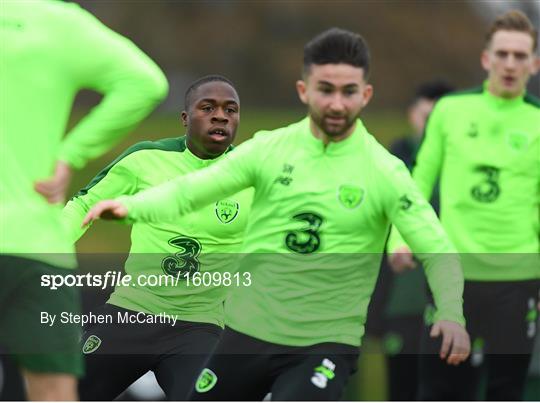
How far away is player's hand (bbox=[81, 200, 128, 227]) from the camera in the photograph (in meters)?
6.55

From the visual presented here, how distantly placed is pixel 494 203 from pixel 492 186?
0.33 ft

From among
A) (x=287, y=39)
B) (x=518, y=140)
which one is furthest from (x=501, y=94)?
(x=287, y=39)

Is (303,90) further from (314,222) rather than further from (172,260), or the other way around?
(172,260)

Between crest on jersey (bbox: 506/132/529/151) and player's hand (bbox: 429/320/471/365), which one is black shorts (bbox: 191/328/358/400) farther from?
crest on jersey (bbox: 506/132/529/151)

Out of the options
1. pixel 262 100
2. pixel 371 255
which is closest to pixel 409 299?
pixel 371 255

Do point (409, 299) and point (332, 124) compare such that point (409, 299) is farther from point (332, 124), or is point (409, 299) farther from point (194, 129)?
point (332, 124)

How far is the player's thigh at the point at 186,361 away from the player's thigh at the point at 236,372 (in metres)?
0.67

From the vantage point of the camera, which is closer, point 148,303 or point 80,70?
point 80,70

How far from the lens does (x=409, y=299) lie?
466 inches

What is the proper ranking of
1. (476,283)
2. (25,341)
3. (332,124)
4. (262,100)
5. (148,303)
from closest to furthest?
(25,341), (332,124), (148,303), (476,283), (262,100)

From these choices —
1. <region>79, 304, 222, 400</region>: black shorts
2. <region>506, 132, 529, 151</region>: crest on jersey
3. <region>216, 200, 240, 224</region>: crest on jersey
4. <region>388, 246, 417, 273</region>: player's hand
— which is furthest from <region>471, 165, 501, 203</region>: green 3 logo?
<region>79, 304, 222, 400</region>: black shorts

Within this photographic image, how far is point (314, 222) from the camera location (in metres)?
6.91

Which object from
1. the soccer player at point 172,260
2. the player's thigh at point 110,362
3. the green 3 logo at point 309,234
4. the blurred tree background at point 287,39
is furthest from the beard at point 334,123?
the blurred tree background at point 287,39

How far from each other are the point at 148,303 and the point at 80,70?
1749 millimetres
